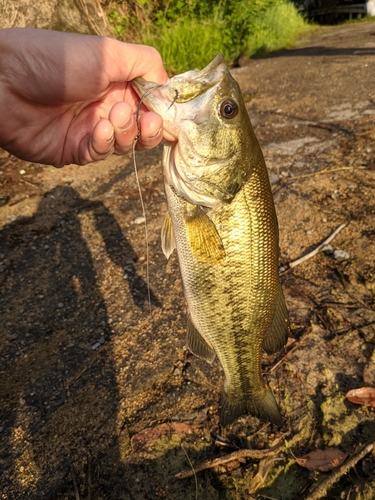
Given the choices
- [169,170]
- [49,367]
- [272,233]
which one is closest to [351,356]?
[272,233]

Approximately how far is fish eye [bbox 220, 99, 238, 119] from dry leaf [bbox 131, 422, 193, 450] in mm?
1979

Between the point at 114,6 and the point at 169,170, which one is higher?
the point at 114,6

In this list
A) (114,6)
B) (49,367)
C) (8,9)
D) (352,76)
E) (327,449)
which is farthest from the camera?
(114,6)

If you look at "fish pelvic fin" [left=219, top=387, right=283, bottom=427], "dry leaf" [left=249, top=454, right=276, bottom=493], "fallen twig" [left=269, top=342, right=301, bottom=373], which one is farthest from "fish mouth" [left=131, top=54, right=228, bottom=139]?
"dry leaf" [left=249, top=454, right=276, bottom=493]

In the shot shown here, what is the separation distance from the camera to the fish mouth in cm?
184

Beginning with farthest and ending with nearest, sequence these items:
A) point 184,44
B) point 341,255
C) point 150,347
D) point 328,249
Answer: point 184,44 < point 328,249 < point 341,255 < point 150,347

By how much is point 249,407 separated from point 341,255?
1.87 m

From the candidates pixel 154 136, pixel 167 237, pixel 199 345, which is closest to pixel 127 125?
pixel 154 136

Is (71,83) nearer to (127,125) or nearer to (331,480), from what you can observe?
(127,125)

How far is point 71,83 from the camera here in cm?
210

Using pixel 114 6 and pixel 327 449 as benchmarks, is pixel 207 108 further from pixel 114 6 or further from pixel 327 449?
pixel 114 6

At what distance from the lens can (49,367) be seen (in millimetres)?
3035

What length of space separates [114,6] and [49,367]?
1016 centimetres

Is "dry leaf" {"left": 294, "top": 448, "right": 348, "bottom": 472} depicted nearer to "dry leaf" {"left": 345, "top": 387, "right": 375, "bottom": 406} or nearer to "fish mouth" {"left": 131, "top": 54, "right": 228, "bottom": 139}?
"dry leaf" {"left": 345, "top": 387, "right": 375, "bottom": 406}
